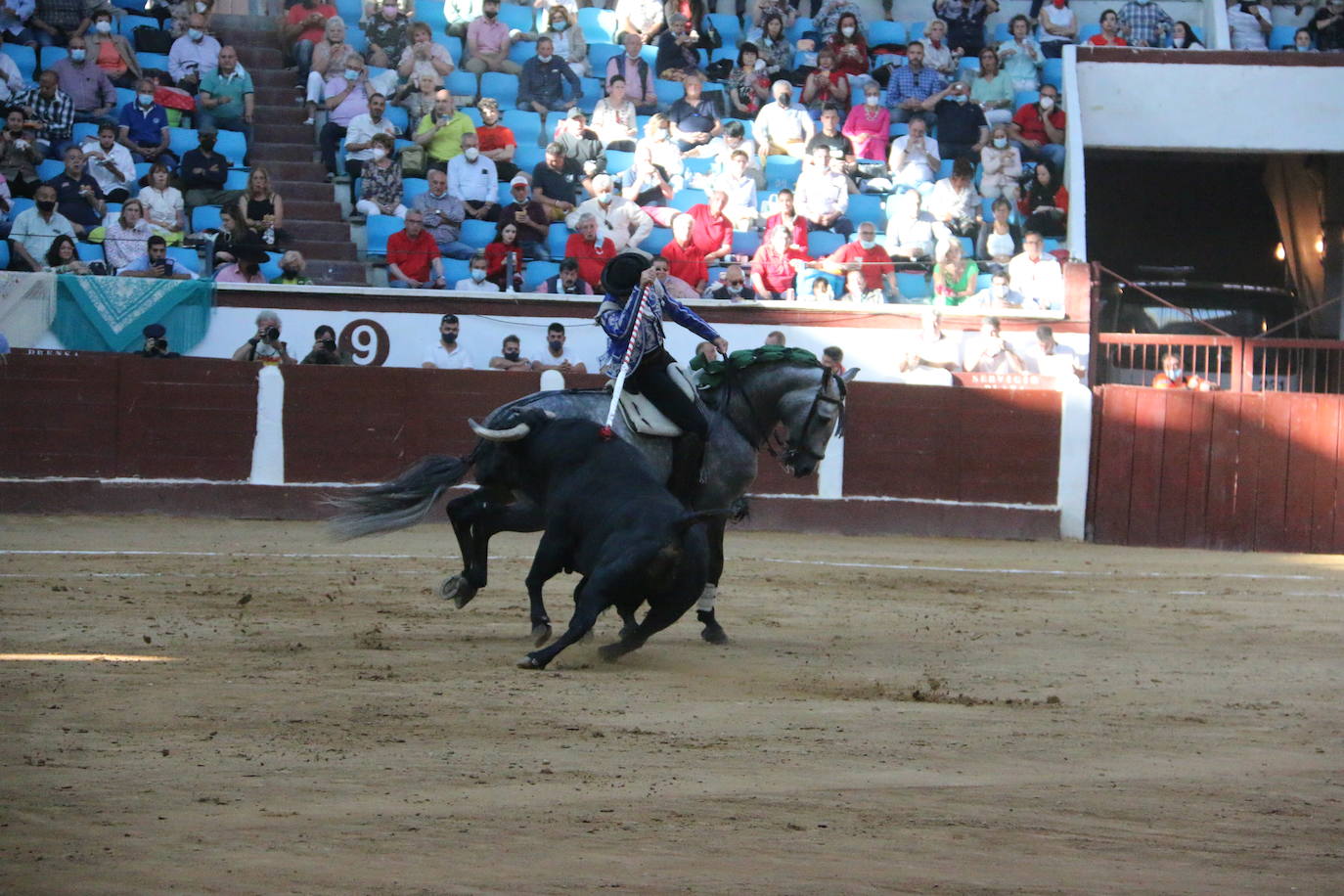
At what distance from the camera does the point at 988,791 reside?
4.59 meters

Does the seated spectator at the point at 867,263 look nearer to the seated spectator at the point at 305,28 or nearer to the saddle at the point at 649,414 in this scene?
the seated spectator at the point at 305,28

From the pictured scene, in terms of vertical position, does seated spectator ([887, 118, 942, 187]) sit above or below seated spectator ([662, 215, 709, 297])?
above

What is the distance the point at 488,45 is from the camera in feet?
55.2

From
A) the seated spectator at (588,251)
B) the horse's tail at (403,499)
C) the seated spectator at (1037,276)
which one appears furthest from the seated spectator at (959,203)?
the horse's tail at (403,499)

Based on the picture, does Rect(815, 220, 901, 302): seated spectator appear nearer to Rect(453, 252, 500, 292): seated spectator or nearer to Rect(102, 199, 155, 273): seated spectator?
Rect(453, 252, 500, 292): seated spectator

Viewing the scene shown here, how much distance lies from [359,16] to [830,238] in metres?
5.50

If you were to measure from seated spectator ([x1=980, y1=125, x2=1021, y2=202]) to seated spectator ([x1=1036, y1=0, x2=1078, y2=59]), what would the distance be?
7.88ft

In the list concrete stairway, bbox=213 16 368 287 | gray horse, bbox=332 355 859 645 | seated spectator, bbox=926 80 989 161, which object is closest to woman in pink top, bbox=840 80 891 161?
seated spectator, bbox=926 80 989 161

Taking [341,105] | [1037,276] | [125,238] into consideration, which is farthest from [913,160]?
[125,238]

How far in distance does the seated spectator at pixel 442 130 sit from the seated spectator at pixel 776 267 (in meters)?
2.91

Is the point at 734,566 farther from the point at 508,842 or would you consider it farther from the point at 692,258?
the point at 508,842

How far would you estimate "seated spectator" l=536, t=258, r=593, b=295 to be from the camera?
47.3 feet

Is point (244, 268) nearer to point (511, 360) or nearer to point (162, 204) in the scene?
point (162, 204)

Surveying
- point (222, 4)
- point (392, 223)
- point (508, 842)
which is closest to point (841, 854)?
point (508, 842)
